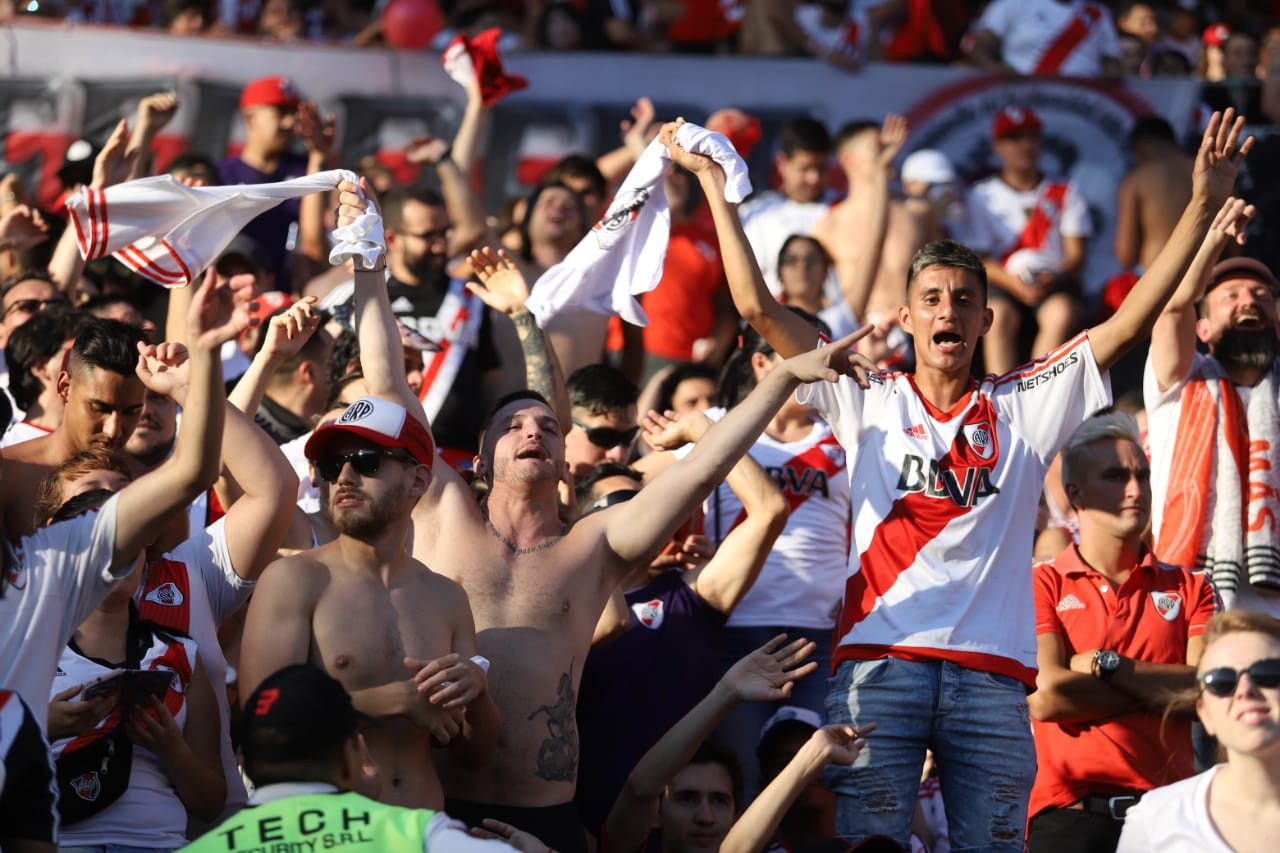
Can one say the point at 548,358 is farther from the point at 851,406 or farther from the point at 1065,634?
the point at 1065,634

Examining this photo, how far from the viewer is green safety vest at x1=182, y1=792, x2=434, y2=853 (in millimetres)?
3857

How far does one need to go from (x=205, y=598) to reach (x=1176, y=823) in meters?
2.86

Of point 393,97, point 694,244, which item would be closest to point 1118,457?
point 694,244

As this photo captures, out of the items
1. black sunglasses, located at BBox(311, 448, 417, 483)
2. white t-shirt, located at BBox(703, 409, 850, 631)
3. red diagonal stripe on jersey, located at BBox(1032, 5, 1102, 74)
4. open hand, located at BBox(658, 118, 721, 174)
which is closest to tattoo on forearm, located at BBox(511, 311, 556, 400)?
white t-shirt, located at BBox(703, 409, 850, 631)

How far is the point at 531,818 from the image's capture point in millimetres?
5281

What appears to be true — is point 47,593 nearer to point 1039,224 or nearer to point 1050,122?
point 1039,224

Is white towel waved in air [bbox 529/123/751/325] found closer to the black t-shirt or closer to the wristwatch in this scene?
the black t-shirt

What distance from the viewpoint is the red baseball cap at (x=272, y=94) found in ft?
32.1

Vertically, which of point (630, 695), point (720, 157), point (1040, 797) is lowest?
point (1040, 797)

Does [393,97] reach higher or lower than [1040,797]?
higher

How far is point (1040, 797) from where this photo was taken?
6.03 metres

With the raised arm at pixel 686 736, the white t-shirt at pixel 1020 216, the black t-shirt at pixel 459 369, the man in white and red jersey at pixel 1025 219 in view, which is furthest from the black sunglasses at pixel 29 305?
the white t-shirt at pixel 1020 216

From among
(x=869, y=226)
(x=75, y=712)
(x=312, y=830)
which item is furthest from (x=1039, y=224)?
(x=312, y=830)

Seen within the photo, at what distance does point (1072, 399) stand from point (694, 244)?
15.3 feet
